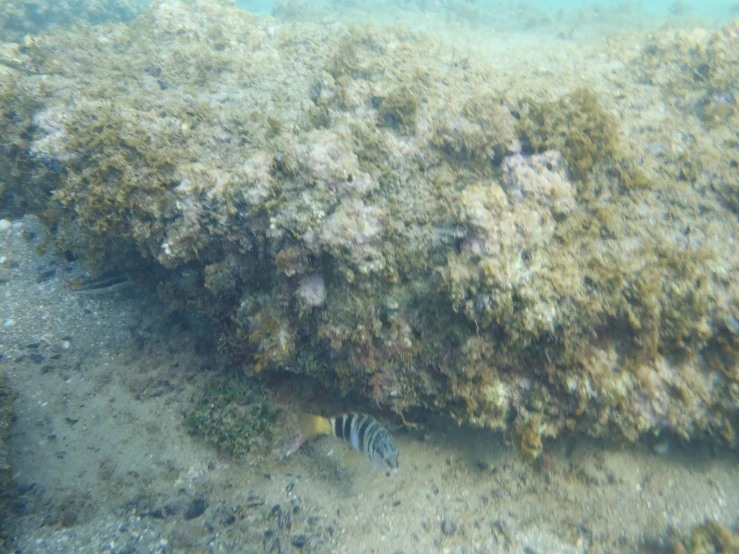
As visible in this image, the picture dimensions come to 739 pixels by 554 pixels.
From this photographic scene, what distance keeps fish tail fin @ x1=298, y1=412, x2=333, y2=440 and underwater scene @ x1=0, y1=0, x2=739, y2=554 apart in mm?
25

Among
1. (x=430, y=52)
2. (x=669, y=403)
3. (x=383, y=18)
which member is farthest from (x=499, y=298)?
(x=383, y=18)

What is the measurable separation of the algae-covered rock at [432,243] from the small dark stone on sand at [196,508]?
1.44m

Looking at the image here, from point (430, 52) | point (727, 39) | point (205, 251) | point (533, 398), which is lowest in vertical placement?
point (533, 398)

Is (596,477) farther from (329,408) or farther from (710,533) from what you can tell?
(329,408)

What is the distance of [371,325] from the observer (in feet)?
11.1

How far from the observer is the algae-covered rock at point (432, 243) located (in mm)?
3104

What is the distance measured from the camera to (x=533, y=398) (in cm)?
327

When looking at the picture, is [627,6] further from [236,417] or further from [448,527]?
[236,417]

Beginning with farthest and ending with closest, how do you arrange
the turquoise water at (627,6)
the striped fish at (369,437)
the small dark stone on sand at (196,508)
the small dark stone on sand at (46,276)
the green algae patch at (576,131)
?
the turquoise water at (627,6) → the small dark stone on sand at (46,276) → the small dark stone on sand at (196,508) → the green algae patch at (576,131) → the striped fish at (369,437)

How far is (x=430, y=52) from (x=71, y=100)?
5858mm

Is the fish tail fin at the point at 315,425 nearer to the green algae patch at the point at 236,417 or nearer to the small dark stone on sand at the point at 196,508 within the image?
the green algae patch at the point at 236,417

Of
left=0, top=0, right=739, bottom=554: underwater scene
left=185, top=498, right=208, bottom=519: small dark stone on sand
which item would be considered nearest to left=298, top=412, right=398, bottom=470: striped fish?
left=0, top=0, right=739, bottom=554: underwater scene

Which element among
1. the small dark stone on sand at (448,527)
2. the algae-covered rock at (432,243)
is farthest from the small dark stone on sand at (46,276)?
the small dark stone on sand at (448,527)

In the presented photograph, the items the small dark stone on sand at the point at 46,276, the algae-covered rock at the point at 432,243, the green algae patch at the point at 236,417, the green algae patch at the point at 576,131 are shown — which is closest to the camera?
the algae-covered rock at the point at 432,243
